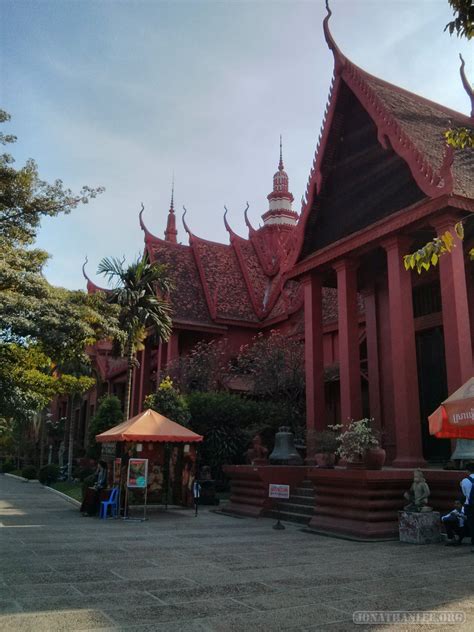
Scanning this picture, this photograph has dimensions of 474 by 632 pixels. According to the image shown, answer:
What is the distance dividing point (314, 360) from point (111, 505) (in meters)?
6.15

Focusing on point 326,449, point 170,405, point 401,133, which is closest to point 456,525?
point 326,449

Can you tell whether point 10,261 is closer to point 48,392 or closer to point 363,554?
point 48,392

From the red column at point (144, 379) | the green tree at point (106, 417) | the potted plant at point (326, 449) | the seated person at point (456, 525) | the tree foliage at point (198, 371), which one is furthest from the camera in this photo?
the red column at point (144, 379)

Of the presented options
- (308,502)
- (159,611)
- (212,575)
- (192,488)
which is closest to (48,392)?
(192,488)

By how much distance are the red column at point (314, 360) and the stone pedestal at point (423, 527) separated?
539 centimetres

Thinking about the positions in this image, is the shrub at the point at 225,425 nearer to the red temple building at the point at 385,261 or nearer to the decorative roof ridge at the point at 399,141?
the red temple building at the point at 385,261

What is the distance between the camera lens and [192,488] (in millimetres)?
14539

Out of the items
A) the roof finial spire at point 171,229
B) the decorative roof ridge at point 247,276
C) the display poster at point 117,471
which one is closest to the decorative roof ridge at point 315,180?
the display poster at point 117,471

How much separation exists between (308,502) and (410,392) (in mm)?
3054

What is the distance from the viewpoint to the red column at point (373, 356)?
14977mm

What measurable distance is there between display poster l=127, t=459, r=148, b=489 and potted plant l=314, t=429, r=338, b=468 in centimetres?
365

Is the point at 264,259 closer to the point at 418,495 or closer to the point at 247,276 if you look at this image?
the point at 247,276

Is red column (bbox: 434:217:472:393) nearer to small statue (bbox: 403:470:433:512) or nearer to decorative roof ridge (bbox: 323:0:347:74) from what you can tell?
small statue (bbox: 403:470:433:512)

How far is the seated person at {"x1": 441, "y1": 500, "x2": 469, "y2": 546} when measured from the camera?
26.2 ft
